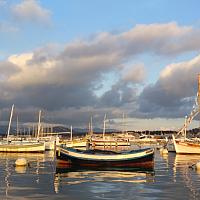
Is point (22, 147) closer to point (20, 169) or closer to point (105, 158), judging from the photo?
point (20, 169)

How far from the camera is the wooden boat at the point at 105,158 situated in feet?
150

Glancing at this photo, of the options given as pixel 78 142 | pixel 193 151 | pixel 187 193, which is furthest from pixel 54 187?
pixel 78 142

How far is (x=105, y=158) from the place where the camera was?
45.7m

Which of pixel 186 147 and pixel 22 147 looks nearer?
pixel 186 147

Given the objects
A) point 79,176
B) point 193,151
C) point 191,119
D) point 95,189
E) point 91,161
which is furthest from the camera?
point 191,119

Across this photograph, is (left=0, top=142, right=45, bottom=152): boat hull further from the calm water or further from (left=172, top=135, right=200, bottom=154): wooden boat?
the calm water

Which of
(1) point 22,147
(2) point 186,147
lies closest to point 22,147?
(1) point 22,147

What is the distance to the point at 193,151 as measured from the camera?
263 ft

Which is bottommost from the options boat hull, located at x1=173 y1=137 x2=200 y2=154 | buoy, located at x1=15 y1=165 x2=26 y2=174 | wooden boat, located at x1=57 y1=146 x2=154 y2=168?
buoy, located at x1=15 y1=165 x2=26 y2=174

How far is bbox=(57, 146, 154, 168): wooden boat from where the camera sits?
150 ft

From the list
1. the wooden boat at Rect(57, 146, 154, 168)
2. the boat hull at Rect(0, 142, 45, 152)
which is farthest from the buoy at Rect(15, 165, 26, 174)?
the boat hull at Rect(0, 142, 45, 152)

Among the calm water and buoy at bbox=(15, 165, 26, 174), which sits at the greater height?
buoy at bbox=(15, 165, 26, 174)

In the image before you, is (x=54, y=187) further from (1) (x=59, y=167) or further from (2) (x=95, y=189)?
(1) (x=59, y=167)

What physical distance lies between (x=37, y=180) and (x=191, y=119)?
66.7 meters
